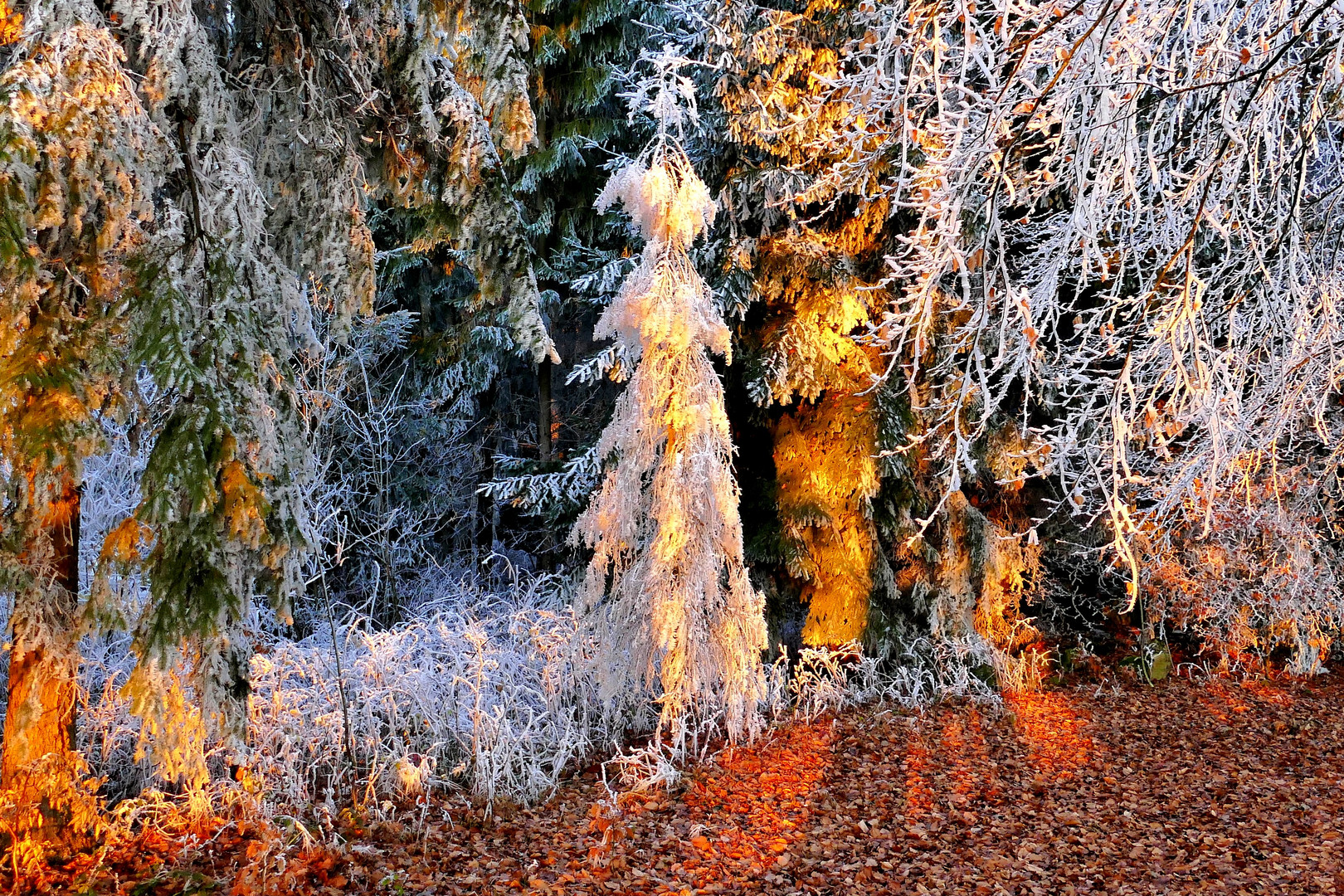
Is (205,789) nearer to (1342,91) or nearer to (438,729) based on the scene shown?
(438,729)

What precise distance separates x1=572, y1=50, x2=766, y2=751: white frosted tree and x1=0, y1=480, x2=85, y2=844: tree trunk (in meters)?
2.99

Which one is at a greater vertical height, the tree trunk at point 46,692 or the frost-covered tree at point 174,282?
the frost-covered tree at point 174,282

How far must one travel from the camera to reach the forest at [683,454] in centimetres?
295

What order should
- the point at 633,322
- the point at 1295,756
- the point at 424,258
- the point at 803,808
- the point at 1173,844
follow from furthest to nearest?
the point at 424,258 < the point at 1295,756 < the point at 633,322 < the point at 803,808 < the point at 1173,844

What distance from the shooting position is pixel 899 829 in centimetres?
505

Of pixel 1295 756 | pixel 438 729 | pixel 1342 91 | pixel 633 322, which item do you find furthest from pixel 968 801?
pixel 1342 91

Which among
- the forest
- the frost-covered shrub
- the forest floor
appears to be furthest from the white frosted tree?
the frost-covered shrub

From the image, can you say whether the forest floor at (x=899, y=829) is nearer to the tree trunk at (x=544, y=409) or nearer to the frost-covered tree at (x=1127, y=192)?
the frost-covered tree at (x=1127, y=192)

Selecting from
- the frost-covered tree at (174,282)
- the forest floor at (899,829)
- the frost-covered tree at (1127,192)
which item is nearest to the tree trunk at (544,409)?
the forest floor at (899,829)

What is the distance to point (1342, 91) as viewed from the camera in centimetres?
324

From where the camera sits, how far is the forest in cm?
295

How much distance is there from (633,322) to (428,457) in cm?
646

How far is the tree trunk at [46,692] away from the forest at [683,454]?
0.02m

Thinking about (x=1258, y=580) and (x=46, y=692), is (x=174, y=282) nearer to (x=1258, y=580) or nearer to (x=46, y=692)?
(x=46, y=692)
